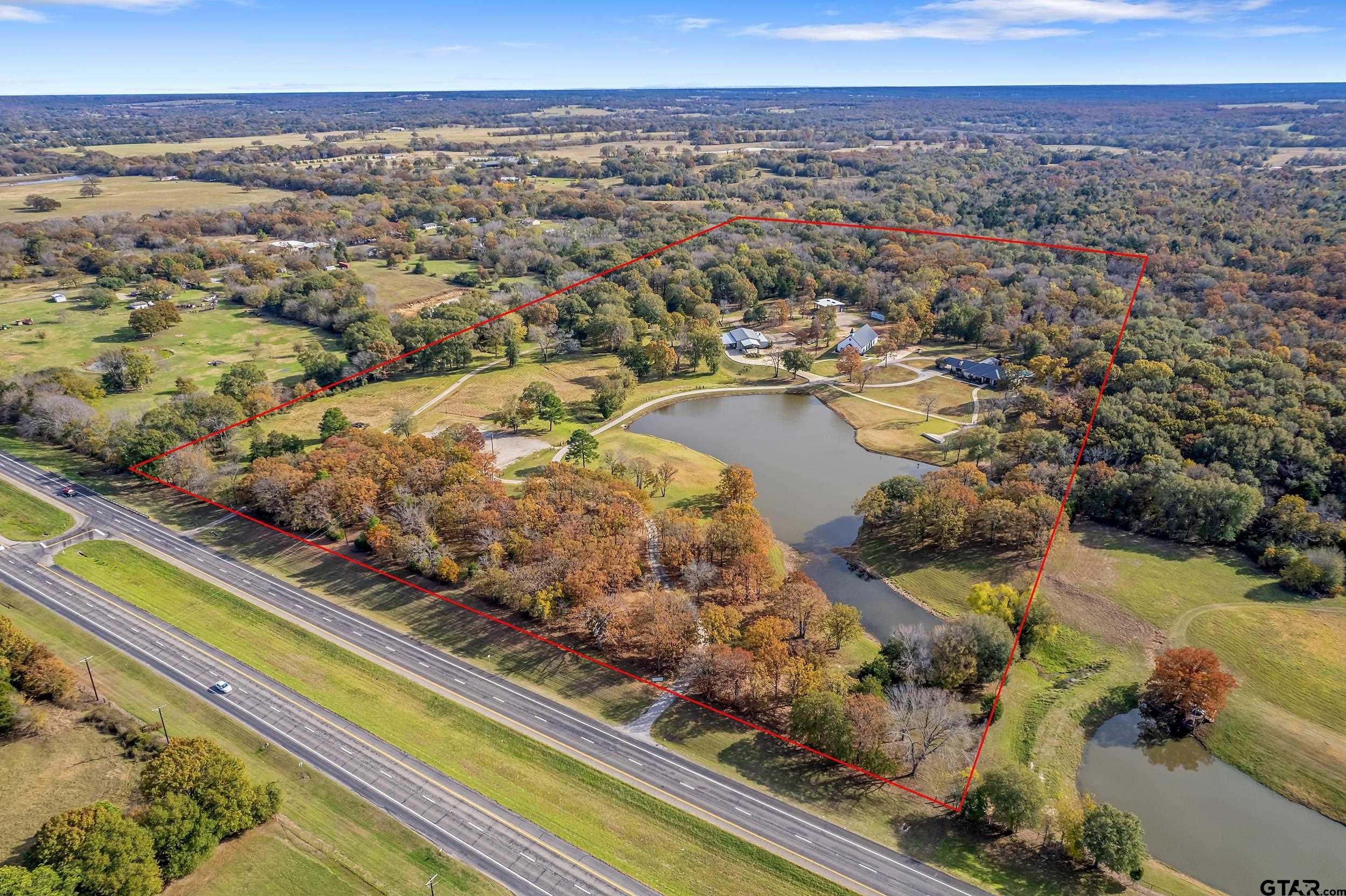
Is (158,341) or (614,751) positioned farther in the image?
(158,341)

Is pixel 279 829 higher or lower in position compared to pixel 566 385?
lower

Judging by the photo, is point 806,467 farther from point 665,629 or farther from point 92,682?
point 92,682

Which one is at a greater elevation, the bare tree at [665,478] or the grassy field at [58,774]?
the bare tree at [665,478]

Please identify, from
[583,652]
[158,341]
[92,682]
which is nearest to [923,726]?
[583,652]

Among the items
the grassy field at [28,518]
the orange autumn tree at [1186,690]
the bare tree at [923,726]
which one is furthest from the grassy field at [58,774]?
the orange autumn tree at [1186,690]

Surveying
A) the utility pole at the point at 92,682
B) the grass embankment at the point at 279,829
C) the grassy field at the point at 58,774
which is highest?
the utility pole at the point at 92,682

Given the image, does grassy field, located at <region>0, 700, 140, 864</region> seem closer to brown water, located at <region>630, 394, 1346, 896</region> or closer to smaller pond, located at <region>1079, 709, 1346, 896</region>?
brown water, located at <region>630, 394, 1346, 896</region>

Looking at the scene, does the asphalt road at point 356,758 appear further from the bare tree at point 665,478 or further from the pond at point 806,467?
the bare tree at point 665,478
